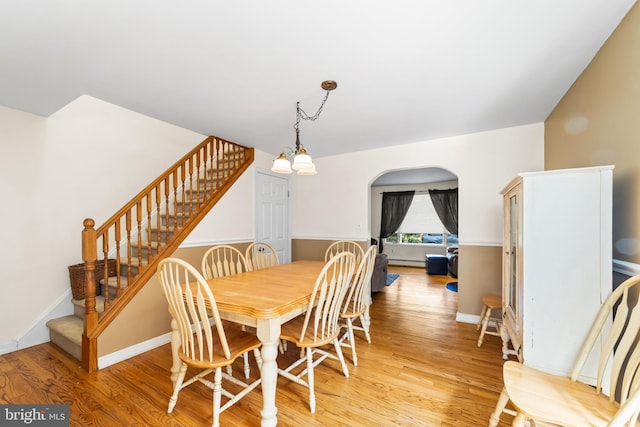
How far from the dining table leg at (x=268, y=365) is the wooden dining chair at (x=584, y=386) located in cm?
114

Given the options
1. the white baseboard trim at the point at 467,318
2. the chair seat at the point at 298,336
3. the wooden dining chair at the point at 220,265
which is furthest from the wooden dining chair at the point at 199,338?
the white baseboard trim at the point at 467,318

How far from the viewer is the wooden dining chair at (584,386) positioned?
1.07 metres

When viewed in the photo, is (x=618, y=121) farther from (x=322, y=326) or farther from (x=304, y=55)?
(x=322, y=326)

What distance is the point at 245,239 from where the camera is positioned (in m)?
3.82

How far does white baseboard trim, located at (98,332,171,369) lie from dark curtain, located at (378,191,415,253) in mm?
5920

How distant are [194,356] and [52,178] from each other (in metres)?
2.55

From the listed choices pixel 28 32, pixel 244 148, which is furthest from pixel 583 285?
pixel 244 148

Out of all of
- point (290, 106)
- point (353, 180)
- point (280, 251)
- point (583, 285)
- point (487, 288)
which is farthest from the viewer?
point (280, 251)

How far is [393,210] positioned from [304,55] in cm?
614

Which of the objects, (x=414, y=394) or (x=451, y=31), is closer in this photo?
→ (x=451, y=31)

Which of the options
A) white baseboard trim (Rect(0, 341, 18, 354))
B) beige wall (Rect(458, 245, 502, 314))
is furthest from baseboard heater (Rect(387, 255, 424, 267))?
white baseboard trim (Rect(0, 341, 18, 354))

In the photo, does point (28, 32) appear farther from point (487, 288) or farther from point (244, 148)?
point (487, 288)

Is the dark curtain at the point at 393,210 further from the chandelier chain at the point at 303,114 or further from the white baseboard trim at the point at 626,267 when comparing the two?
the white baseboard trim at the point at 626,267

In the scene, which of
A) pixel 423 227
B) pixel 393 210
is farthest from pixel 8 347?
pixel 423 227
